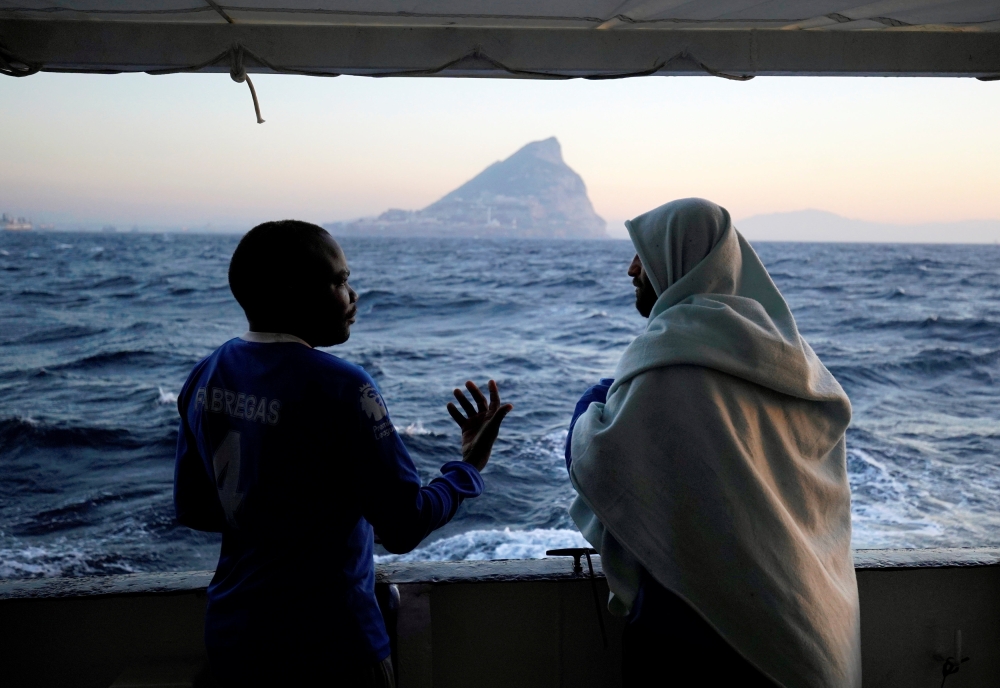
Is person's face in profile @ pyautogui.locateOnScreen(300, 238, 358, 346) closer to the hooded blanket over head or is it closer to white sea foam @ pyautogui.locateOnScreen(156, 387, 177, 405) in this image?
the hooded blanket over head

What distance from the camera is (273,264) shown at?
1132mm

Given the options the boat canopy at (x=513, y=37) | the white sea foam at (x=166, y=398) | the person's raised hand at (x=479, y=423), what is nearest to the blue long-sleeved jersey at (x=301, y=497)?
the person's raised hand at (x=479, y=423)

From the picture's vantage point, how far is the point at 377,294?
20672 millimetres

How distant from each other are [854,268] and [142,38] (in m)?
32.0

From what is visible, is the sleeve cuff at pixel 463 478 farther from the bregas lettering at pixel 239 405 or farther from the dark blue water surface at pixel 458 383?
the dark blue water surface at pixel 458 383

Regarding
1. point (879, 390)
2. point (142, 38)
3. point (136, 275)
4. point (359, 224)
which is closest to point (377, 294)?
point (136, 275)

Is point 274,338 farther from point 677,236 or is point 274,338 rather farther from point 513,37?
point 513,37

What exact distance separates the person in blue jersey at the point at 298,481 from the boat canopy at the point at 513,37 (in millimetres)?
921

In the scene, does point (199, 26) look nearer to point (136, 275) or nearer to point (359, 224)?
point (136, 275)

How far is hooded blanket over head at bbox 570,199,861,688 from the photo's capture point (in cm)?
123

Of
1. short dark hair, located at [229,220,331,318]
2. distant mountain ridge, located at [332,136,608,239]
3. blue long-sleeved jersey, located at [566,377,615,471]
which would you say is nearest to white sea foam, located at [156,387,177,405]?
blue long-sleeved jersey, located at [566,377,615,471]

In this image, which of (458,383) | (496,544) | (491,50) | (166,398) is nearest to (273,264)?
(491,50)

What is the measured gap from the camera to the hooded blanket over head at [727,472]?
1.23 meters

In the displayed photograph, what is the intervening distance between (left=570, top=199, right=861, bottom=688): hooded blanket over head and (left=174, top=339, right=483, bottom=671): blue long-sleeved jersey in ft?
1.08
